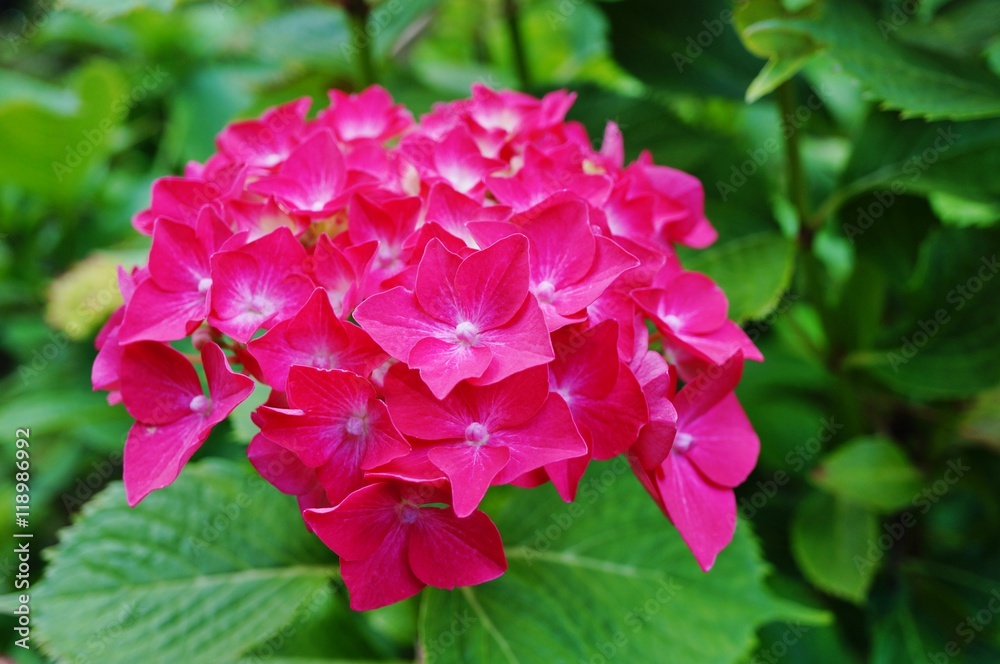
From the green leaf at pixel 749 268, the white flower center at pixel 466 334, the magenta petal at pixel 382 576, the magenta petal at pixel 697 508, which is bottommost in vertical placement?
the green leaf at pixel 749 268

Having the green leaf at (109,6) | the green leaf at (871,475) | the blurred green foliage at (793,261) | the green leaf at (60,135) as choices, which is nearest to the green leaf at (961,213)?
the blurred green foliage at (793,261)

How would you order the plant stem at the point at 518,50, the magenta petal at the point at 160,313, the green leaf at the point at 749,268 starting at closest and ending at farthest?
the magenta petal at the point at 160,313
the green leaf at the point at 749,268
the plant stem at the point at 518,50

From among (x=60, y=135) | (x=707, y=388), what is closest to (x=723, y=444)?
(x=707, y=388)

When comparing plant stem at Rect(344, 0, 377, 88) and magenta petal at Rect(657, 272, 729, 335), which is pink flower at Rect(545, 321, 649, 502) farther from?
plant stem at Rect(344, 0, 377, 88)

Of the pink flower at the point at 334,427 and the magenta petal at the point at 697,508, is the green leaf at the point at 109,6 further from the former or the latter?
the magenta petal at the point at 697,508

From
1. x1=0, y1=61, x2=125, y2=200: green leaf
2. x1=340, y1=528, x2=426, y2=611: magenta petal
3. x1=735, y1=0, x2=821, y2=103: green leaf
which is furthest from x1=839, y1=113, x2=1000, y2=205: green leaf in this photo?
x1=0, y1=61, x2=125, y2=200: green leaf

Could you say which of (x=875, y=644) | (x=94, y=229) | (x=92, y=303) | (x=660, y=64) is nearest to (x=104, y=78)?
(x=94, y=229)

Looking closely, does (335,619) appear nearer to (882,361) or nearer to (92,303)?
(92,303)
